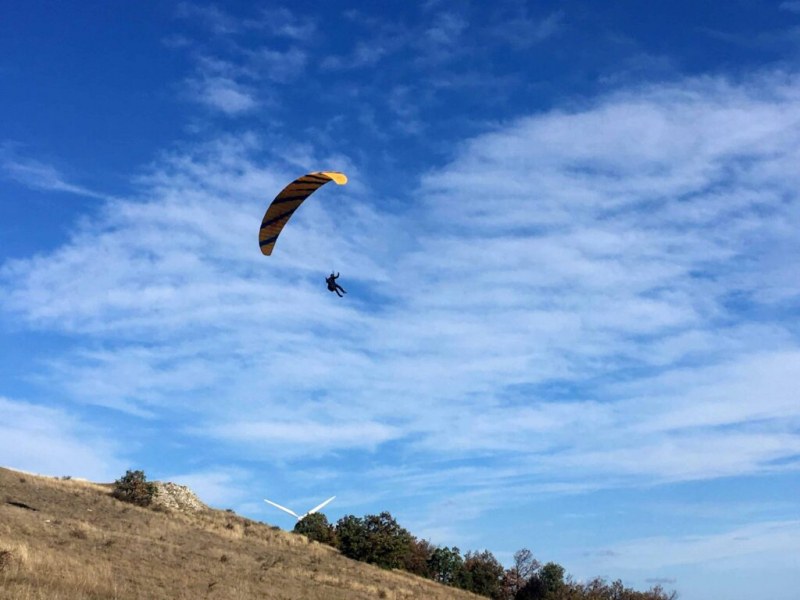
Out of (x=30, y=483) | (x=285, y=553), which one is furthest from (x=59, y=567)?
(x=30, y=483)

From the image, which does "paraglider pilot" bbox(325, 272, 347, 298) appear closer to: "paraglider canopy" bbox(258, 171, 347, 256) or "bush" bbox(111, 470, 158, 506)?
"paraglider canopy" bbox(258, 171, 347, 256)

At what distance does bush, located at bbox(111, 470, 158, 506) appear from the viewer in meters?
58.4

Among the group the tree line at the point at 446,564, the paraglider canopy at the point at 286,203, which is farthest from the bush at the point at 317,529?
the paraglider canopy at the point at 286,203

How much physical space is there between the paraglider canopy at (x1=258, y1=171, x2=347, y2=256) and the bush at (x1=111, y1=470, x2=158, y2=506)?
102 feet

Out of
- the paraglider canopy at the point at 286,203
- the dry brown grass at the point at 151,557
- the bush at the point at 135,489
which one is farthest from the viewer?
the bush at the point at 135,489

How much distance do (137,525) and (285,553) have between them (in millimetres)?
9882

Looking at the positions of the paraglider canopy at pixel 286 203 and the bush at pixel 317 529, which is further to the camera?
the bush at pixel 317 529

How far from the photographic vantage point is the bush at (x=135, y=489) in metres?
58.4

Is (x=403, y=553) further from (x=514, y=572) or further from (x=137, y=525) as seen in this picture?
(x=137, y=525)

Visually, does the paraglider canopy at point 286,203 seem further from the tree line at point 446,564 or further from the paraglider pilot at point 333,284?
the tree line at point 446,564

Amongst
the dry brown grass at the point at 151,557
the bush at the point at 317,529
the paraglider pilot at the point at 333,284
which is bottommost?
the dry brown grass at the point at 151,557

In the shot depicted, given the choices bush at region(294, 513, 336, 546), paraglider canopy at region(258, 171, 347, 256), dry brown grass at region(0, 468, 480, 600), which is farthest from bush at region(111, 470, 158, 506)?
paraglider canopy at region(258, 171, 347, 256)

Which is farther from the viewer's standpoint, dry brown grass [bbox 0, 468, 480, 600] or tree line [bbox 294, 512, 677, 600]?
tree line [bbox 294, 512, 677, 600]

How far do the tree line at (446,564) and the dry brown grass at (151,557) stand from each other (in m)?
2.32
